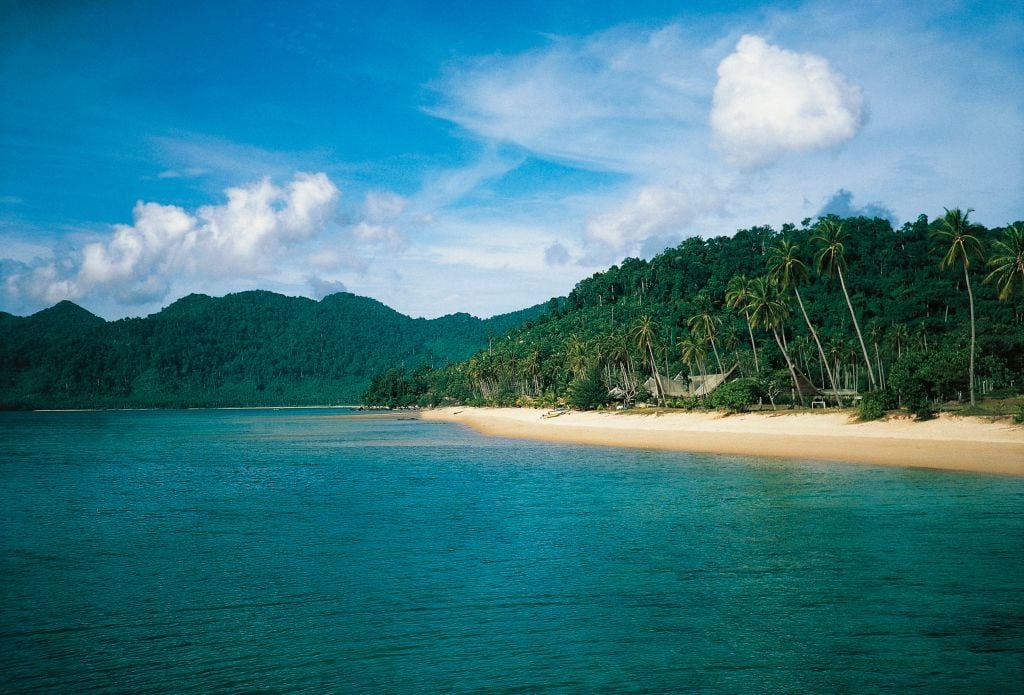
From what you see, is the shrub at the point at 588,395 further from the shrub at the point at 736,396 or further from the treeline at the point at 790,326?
the shrub at the point at 736,396

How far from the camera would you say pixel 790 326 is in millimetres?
116062

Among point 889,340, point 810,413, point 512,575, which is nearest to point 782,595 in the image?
point 512,575

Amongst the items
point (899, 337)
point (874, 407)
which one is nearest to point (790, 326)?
point (899, 337)

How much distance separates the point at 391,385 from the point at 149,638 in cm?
17795

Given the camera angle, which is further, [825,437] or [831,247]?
[831,247]

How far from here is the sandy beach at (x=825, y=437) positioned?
32.8 meters

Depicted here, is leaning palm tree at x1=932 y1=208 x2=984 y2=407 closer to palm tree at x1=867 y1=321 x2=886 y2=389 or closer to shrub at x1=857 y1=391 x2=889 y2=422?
shrub at x1=857 y1=391 x2=889 y2=422

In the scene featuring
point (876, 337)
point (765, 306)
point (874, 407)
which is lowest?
point (874, 407)

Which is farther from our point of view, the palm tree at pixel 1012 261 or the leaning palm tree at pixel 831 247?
the leaning palm tree at pixel 831 247

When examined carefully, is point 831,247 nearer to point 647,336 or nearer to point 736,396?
point 736,396

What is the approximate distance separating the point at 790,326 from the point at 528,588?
113230 millimetres

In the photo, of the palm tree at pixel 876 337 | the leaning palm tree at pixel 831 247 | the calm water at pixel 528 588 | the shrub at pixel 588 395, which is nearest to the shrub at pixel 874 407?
the leaning palm tree at pixel 831 247

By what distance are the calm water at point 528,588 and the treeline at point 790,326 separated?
92.0 feet

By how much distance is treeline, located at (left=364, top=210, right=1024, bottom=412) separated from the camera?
49969 mm
